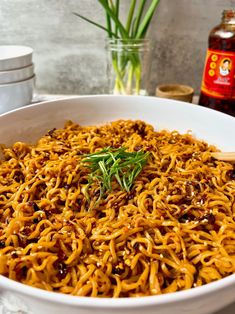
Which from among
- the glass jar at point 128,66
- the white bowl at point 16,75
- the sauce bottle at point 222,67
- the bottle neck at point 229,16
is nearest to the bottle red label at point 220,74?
the sauce bottle at point 222,67

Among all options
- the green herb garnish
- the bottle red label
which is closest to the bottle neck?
the bottle red label

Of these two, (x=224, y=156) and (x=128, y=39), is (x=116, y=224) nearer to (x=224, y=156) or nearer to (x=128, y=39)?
(x=224, y=156)

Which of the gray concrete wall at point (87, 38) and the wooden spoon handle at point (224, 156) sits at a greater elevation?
the gray concrete wall at point (87, 38)

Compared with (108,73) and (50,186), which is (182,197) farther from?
(108,73)

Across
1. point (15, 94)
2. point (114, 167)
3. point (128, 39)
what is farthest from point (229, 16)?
point (15, 94)

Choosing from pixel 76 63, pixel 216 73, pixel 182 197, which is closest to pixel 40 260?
pixel 182 197

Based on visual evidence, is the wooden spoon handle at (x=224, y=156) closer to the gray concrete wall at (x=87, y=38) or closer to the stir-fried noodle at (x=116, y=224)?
the stir-fried noodle at (x=116, y=224)

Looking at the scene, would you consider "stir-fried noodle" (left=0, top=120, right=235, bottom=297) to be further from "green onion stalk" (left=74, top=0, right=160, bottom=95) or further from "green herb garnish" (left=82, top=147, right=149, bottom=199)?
"green onion stalk" (left=74, top=0, right=160, bottom=95)
